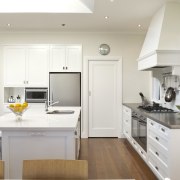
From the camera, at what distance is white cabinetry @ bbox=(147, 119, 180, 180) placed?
2.74 meters

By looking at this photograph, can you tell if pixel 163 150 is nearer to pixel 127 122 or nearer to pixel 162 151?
pixel 162 151

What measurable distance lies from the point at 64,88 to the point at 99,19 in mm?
1896

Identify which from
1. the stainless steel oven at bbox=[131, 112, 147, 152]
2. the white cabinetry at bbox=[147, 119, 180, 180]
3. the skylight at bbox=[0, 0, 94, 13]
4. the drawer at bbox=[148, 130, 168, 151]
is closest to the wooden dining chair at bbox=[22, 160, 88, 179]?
the white cabinetry at bbox=[147, 119, 180, 180]

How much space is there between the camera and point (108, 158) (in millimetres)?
4285

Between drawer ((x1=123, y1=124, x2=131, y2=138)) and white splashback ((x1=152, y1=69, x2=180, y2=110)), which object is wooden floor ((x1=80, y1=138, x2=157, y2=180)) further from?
white splashback ((x1=152, y1=69, x2=180, y2=110))

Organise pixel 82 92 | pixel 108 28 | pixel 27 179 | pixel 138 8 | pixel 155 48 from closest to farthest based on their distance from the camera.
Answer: pixel 27 179, pixel 155 48, pixel 138 8, pixel 108 28, pixel 82 92

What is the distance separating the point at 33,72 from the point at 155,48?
3.22 metres

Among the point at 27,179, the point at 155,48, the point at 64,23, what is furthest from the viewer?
the point at 64,23

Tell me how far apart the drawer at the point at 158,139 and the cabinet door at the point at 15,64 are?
11.6 feet

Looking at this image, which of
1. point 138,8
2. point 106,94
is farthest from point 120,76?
point 138,8

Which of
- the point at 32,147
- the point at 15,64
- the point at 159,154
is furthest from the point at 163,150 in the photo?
the point at 15,64

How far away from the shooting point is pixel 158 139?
3.17m

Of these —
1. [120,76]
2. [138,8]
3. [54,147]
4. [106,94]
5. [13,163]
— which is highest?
[138,8]

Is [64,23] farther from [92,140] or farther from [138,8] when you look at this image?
[92,140]
